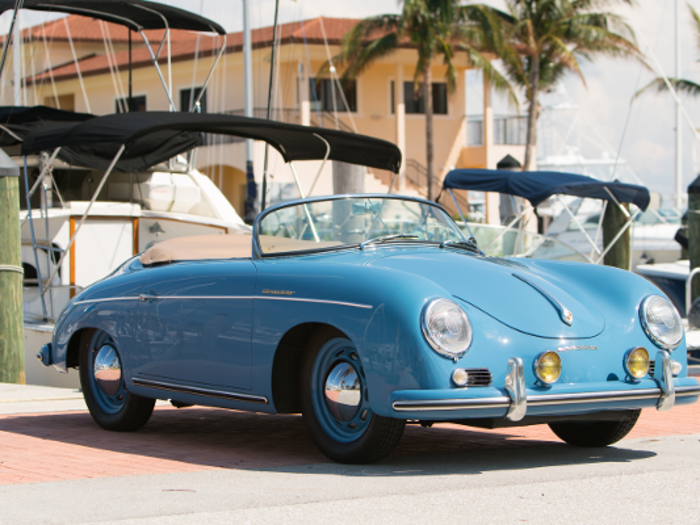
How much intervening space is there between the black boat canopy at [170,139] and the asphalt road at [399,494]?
243 inches

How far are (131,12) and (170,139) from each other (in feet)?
16.3

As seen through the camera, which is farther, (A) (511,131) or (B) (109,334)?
(A) (511,131)

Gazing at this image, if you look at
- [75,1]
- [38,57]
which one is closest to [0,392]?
[75,1]

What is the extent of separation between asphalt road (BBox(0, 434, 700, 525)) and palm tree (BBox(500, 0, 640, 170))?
29.8m

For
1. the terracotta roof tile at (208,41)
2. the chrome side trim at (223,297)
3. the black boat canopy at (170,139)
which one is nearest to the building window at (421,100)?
the terracotta roof tile at (208,41)

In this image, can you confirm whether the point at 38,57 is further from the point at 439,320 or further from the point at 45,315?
the point at 439,320

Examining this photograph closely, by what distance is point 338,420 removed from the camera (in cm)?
491

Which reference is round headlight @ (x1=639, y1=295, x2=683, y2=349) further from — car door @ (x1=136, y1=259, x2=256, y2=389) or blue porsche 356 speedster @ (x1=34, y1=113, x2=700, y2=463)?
car door @ (x1=136, y1=259, x2=256, y2=389)

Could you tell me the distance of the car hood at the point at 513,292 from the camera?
4.76 meters

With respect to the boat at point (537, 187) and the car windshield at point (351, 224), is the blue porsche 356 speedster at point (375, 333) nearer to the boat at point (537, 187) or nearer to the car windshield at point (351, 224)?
the car windshield at point (351, 224)

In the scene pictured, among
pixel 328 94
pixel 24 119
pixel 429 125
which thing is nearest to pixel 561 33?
pixel 429 125

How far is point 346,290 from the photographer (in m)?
4.78

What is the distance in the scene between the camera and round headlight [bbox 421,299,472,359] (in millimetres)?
4465

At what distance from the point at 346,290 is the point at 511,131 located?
35.3m
